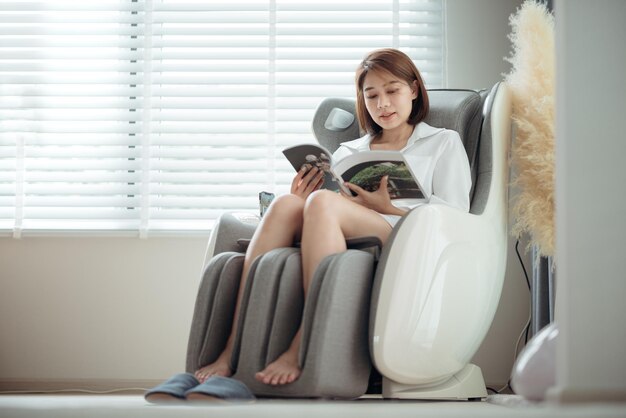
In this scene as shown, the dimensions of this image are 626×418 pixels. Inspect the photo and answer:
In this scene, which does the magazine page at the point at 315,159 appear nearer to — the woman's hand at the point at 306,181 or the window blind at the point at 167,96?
the woman's hand at the point at 306,181

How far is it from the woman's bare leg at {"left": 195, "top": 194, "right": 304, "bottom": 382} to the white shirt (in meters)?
0.26

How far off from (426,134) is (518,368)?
1.29m

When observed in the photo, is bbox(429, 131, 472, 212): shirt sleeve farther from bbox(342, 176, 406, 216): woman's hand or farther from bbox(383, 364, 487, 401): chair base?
bbox(383, 364, 487, 401): chair base

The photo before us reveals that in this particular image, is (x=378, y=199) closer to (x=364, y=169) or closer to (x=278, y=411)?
(x=364, y=169)

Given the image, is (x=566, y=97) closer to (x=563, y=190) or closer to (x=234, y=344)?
(x=563, y=190)

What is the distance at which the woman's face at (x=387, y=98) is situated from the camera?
2420 millimetres

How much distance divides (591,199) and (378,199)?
1510mm

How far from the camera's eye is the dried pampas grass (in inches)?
90.3

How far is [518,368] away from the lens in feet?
4.00

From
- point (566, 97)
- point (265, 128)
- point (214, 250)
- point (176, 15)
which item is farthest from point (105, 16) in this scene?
point (566, 97)

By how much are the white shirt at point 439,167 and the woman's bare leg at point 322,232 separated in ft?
0.38

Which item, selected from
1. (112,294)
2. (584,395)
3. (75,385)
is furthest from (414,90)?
(584,395)

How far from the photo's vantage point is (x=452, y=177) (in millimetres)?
2250

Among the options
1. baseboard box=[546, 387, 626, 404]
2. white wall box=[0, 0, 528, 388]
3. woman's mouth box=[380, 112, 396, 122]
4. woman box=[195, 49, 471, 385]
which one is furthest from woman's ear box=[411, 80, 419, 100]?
baseboard box=[546, 387, 626, 404]
